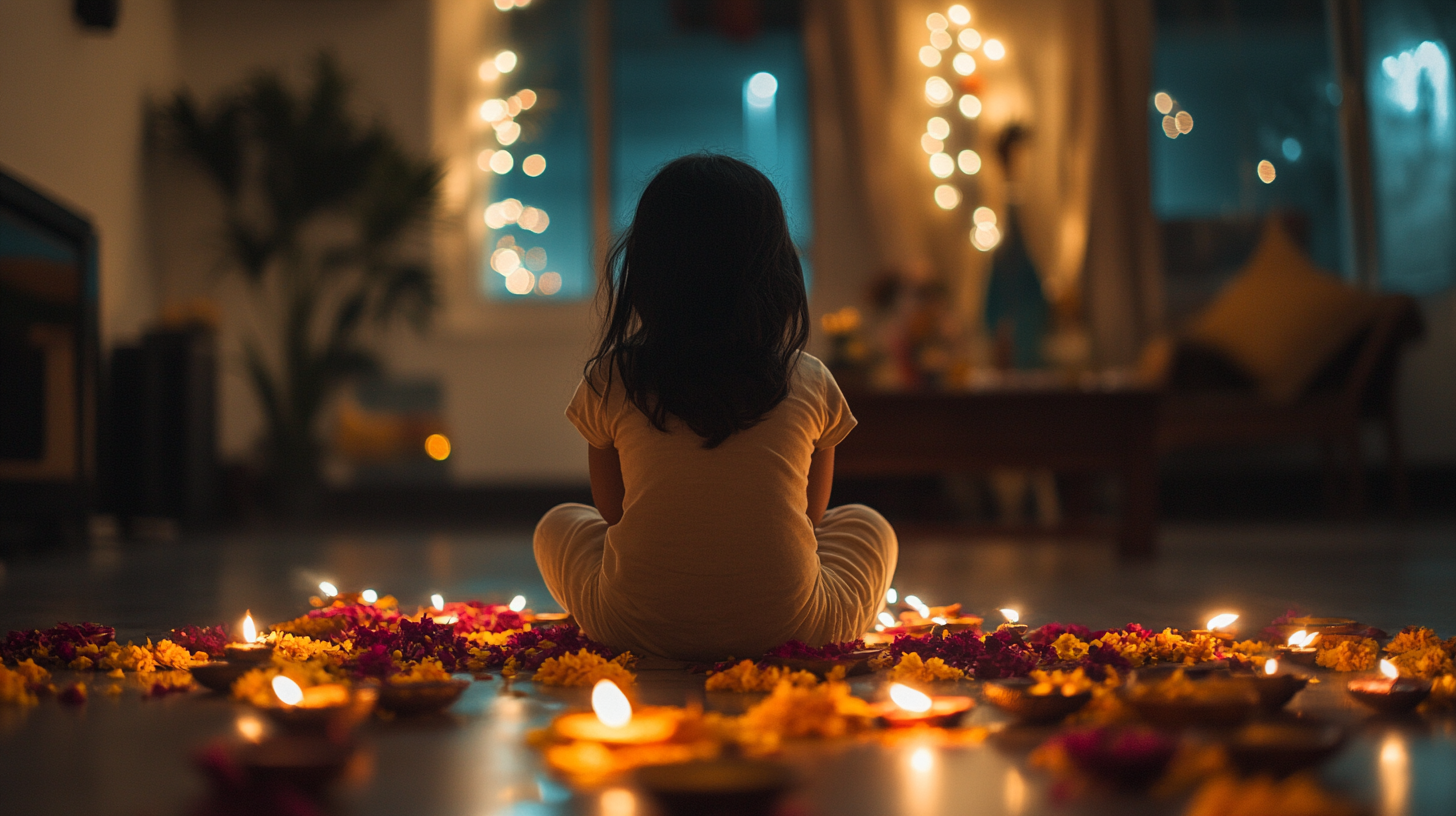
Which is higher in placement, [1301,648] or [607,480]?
[607,480]

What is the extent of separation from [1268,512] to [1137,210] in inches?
62.9

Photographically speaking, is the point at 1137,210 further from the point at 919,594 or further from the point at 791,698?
the point at 791,698

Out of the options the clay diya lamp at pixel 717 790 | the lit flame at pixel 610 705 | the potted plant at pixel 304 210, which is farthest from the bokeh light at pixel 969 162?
the clay diya lamp at pixel 717 790

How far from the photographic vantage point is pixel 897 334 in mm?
4285

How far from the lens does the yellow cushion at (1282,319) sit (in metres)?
4.83

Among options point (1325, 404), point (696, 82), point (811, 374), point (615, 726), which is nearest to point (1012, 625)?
point (811, 374)

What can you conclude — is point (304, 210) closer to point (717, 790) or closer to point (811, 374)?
point (811, 374)

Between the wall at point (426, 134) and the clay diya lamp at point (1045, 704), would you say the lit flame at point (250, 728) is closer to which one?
the clay diya lamp at point (1045, 704)

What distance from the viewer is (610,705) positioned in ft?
3.34

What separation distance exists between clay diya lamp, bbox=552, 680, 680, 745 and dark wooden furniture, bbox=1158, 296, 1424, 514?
13.1ft

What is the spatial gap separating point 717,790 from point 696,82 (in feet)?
18.3

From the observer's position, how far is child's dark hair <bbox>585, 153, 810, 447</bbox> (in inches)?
55.5

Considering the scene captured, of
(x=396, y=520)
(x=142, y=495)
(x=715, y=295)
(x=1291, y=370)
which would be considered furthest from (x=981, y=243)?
(x=715, y=295)

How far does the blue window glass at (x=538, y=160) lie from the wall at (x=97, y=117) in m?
1.56
